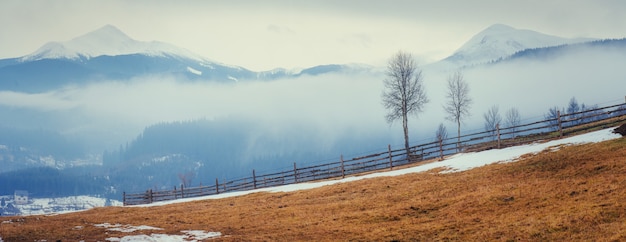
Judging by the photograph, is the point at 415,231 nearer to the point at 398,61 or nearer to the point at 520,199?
the point at 520,199

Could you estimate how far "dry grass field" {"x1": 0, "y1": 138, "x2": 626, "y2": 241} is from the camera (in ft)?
56.9

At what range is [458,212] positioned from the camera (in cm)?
2183

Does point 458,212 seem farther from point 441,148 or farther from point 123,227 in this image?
point 441,148

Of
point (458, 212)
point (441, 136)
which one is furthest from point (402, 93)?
point (458, 212)

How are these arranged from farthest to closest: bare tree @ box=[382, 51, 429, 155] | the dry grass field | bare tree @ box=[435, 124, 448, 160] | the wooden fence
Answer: bare tree @ box=[382, 51, 429, 155] → bare tree @ box=[435, 124, 448, 160] → the wooden fence → the dry grass field

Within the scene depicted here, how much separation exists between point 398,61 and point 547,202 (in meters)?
42.9

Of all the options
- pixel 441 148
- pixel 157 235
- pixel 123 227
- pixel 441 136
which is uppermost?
pixel 441 136

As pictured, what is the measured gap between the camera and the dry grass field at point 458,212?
56.9 feet

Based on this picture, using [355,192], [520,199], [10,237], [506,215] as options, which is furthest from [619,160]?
[10,237]

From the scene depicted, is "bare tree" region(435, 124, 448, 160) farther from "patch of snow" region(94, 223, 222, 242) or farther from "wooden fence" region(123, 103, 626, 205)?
"patch of snow" region(94, 223, 222, 242)

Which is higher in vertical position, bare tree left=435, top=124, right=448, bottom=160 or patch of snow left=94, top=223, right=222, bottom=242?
bare tree left=435, top=124, right=448, bottom=160

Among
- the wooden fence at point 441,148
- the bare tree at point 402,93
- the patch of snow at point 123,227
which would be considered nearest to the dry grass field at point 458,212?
the patch of snow at point 123,227

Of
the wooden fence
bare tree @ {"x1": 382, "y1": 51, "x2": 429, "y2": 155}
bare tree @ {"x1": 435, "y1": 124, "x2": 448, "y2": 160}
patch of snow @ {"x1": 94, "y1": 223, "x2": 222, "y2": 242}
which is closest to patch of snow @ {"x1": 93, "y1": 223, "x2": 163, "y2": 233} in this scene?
patch of snow @ {"x1": 94, "y1": 223, "x2": 222, "y2": 242}

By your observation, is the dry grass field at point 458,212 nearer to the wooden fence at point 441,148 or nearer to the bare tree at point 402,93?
the wooden fence at point 441,148
